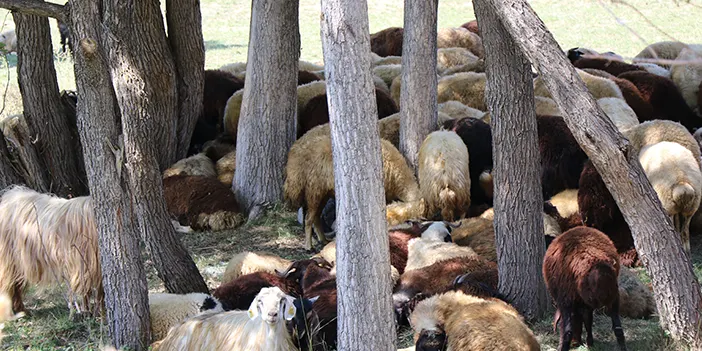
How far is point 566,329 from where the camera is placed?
20.4 ft

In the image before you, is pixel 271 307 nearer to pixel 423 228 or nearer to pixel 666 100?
pixel 423 228

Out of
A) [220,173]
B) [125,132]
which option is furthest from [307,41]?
[125,132]

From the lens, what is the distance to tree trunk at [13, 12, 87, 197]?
10242 millimetres

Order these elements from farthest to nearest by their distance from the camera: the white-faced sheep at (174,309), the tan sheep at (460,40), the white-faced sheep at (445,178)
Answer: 1. the tan sheep at (460,40)
2. the white-faced sheep at (445,178)
3. the white-faced sheep at (174,309)

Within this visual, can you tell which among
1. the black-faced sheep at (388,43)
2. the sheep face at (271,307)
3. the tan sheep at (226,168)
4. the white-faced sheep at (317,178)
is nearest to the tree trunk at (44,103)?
the tan sheep at (226,168)

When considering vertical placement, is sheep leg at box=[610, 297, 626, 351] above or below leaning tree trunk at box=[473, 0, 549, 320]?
below

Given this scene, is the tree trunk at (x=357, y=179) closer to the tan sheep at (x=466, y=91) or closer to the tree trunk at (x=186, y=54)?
the tree trunk at (x=186, y=54)

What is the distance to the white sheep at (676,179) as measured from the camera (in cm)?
855

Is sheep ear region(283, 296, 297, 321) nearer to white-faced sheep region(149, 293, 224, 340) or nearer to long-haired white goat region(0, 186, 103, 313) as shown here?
white-faced sheep region(149, 293, 224, 340)

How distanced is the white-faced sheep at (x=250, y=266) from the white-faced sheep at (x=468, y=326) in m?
2.26

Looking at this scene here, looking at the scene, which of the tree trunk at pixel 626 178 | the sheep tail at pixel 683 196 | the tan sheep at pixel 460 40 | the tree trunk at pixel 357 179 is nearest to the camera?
the tree trunk at pixel 357 179

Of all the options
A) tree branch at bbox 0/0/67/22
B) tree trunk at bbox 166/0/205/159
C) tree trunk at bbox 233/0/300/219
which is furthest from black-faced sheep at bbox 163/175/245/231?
tree branch at bbox 0/0/67/22

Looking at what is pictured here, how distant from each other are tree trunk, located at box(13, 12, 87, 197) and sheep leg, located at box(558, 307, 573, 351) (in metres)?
6.46

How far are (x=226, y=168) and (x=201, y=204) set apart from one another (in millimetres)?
1250
